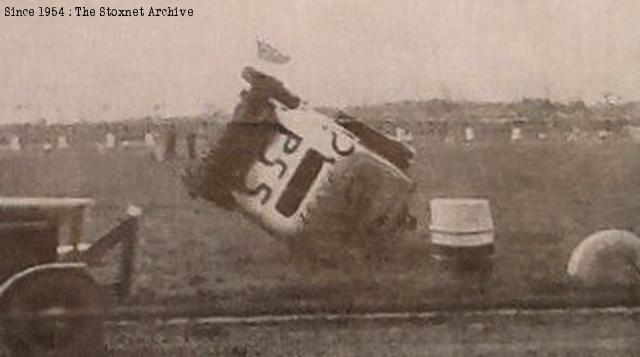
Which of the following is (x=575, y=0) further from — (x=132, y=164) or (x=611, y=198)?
(x=132, y=164)

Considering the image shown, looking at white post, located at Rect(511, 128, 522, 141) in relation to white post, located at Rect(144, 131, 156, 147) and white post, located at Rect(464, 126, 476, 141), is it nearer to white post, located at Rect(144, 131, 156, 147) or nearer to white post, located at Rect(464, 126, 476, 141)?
white post, located at Rect(464, 126, 476, 141)

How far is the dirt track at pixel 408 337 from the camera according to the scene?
→ 0.79m

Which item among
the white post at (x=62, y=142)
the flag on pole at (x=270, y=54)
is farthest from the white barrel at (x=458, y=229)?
the white post at (x=62, y=142)

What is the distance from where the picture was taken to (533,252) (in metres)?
0.81

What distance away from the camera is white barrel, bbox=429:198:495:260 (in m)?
0.80

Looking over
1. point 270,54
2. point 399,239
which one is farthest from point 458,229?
point 270,54

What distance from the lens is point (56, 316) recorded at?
0.78m

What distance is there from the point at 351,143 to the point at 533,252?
156 mm

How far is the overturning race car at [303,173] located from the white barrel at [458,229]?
0.02m

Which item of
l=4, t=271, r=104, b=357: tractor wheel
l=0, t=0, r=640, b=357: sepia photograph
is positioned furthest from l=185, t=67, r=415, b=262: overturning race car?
l=4, t=271, r=104, b=357: tractor wheel

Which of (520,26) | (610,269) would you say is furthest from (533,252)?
(520,26)

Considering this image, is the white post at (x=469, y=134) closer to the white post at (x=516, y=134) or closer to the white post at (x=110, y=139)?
the white post at (x=516, y=134)

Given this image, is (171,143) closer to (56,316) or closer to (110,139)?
(110,139)

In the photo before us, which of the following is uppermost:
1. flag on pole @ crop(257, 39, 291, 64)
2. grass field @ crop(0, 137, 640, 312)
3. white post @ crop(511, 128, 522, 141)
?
flag on pole @ crop(257, 39, 291, 64)
